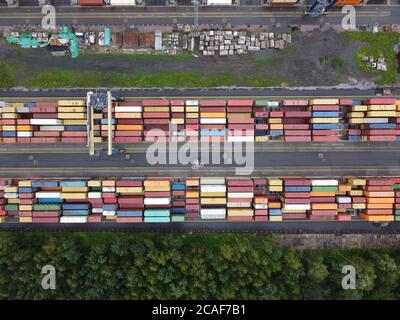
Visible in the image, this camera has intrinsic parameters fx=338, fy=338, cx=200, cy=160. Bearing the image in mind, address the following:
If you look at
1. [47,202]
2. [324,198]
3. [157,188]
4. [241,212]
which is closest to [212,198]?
[241,212]

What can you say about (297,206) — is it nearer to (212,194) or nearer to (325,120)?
(212,194)

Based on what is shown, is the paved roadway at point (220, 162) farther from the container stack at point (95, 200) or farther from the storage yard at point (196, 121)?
the container stack at point (95, 200)

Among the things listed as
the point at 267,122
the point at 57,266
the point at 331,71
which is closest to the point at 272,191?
the point at 267,122

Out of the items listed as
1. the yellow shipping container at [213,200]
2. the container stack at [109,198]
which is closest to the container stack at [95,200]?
the container stack at [109,198]

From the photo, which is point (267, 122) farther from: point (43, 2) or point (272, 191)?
point (43, 2)

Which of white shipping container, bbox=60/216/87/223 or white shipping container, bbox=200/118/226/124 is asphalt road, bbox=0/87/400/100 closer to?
white shipping container, bbox=200/118/226/124

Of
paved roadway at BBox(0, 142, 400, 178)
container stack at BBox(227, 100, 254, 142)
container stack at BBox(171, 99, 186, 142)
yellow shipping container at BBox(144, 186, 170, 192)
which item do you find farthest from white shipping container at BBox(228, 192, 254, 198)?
container stack at BBox(171, 99, 186, 142)
